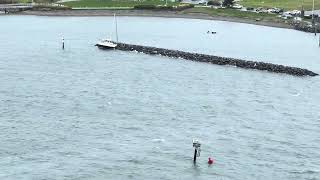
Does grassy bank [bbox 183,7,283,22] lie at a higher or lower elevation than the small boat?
higher

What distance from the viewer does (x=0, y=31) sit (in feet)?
466

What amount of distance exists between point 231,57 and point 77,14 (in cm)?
7365

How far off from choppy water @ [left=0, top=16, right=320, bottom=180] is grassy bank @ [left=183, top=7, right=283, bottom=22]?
3329cm

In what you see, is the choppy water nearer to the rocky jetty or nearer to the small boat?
the small boat

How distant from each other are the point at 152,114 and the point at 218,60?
36781 millimetres

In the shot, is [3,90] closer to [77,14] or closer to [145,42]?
[145,42]

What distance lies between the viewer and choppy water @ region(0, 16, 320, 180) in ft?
174

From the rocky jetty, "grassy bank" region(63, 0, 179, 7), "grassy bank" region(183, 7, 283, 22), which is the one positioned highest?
"grassy bank" region(63, 0, 179, 7)

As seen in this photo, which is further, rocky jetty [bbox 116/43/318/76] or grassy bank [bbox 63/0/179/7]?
grassy bank [bbox 63/0/179/7]

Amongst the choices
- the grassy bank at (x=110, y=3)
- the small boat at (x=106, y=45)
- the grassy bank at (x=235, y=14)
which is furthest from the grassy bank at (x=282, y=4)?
the small boat at (x=106, y=45)

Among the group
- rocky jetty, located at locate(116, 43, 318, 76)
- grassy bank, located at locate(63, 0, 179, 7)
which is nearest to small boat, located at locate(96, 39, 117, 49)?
rocky jetty, located at locate(116, 43, 318, 76)

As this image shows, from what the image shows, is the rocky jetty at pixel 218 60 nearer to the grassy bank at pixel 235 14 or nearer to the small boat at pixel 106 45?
the small boat at pixel 106 45

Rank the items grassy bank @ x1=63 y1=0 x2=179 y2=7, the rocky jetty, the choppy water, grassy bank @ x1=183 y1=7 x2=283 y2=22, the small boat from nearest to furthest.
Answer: the choppy water, the rocky jetty, the small boat, grassy bank @ x1=183 y1=7 x2=283 y2=22, grassy bank @ x1=63 y1=0 x2=179 y2=7

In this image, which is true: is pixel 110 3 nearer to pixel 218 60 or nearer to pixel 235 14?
pixel 235 14
